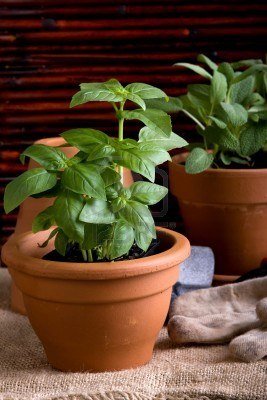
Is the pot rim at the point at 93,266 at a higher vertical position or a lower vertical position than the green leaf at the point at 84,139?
lower

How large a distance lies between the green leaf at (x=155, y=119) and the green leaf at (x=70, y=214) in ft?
0.53

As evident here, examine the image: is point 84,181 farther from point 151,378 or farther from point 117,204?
point 151,378

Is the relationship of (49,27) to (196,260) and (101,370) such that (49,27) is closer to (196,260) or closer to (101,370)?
(196,260)

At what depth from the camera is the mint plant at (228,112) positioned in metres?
1.75

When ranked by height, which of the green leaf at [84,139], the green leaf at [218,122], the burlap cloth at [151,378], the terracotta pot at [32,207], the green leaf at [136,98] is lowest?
the burlap cloth at [151,378]

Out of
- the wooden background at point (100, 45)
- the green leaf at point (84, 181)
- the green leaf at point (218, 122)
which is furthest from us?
the wooden background at point (100, 45)

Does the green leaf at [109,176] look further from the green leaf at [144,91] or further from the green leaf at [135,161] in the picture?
the green leaf at [144,91]

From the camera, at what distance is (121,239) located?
123 centimetres

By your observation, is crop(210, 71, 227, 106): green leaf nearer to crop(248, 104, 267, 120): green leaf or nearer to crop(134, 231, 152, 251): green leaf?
crop(248, 104, 267, 120): green leaf

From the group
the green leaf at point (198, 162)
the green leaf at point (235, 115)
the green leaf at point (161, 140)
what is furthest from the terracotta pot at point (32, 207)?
the green leaf at point (161, 140)

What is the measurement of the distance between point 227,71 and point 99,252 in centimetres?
74

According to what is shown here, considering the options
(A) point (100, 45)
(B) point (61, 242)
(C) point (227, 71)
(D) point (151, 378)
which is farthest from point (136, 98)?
(A) point (100, 45)

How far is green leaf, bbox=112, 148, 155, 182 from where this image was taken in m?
1.22

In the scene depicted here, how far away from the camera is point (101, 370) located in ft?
4.30
